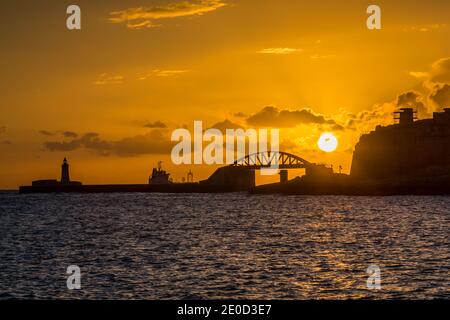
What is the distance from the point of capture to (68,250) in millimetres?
61469

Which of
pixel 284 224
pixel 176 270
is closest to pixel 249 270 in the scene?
pixel 176 270

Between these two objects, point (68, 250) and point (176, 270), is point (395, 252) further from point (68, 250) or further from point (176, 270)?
point (68, 250)

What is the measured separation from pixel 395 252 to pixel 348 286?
733 inches

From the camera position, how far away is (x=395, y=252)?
55156mm

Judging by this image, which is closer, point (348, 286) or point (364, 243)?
point (348, 286)

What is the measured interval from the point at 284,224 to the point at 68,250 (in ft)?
117
